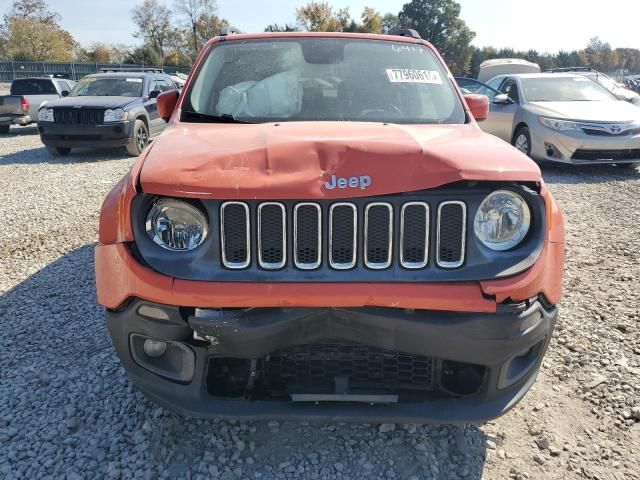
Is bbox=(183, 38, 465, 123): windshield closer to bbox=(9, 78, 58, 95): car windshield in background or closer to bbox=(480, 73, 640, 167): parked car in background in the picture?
bbox=(480, 73, 640, 167): parked car in background

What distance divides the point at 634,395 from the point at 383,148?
6.62 ft

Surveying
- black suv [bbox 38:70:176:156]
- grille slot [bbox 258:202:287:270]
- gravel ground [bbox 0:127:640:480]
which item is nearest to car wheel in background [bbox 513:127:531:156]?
gravel ground [bbox 0:127:640:480]

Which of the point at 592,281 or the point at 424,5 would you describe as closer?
the point at 592,281

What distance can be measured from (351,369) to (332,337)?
1.00 feet

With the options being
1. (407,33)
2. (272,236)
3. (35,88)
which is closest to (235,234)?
(272,236)

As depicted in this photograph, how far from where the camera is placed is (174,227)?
2146 mm

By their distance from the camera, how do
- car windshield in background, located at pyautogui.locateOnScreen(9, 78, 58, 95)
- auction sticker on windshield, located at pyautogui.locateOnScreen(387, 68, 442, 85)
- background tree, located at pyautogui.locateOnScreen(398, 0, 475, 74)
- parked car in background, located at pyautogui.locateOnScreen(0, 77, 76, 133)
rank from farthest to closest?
background tree, located at pyautogui.locateOnScreen(398, 0, 475, 74)
car windshield in background, located at pyautogui.locateOnScreen(9, 78, 58, 95)
parked car in background, located at pyautogui.locateOnScreen(0, 77, 76, 133)
auction sticker on windshield, located at pyautogui.locateOnScreen(387, 68, 442, 85)

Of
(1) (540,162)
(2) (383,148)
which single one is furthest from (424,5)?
(2) (383,148)

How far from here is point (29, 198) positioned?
7.54 m

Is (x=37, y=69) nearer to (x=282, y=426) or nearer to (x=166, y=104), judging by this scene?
(x=166, y=104)

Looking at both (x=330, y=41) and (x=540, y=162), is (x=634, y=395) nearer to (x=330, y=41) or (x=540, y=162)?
(x=330, y=41)

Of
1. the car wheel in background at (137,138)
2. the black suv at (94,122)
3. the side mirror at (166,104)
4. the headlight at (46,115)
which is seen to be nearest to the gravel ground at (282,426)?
the side mirror at (166,104)

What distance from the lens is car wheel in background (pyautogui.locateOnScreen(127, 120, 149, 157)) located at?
35.0ft

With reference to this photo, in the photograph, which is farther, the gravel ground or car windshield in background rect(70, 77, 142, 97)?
car windshield in background rect(70, 77, 142, 97)
